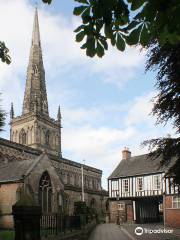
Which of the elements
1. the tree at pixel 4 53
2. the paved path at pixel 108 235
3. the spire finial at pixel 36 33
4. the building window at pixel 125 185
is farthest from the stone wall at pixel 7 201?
the spire finial at pixel 36 33

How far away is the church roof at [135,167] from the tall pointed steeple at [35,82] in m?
30.7

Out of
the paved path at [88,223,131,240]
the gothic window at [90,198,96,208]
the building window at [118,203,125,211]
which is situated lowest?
the gothic window at [90,198,96,208]

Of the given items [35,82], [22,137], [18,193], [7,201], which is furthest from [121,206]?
[35,82]

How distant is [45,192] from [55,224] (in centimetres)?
1994

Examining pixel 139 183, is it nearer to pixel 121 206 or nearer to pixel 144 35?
pixel 121 206

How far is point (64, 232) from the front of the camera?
53.6 ft

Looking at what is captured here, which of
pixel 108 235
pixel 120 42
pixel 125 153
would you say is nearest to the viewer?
pixel 120 42

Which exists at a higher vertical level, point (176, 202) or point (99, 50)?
point (99, 50)

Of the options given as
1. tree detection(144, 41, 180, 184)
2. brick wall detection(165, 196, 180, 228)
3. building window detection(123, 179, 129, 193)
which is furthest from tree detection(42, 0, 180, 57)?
building window detection(123, 179, 129, 193)

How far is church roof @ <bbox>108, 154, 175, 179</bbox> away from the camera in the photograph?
43550 mm

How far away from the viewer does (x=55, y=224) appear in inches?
622

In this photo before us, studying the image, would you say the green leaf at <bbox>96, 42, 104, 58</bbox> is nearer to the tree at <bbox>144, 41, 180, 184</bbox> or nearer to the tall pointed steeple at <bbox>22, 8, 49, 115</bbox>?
the tree at <bbox>144, 41, 180, 184</bbox>

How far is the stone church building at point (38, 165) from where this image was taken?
33000mm

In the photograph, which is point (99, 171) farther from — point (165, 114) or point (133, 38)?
point (133, 38)
